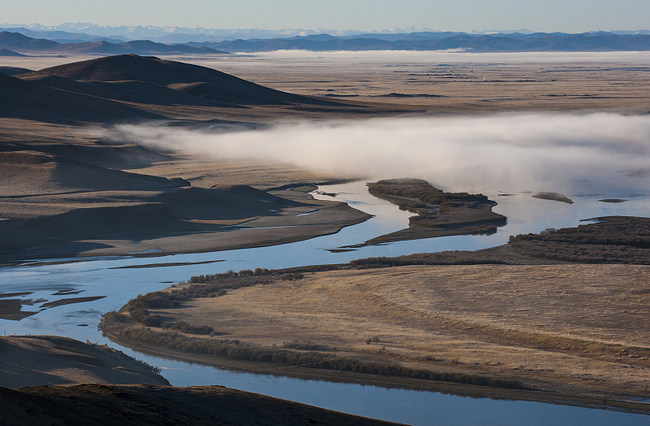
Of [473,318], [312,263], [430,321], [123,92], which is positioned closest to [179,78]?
[123,92]

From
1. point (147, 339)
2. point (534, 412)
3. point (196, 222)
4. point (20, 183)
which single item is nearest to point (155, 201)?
point (196, 222)

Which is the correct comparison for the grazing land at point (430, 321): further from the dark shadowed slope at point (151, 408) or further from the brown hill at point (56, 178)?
the brown hill at point (56, 178)

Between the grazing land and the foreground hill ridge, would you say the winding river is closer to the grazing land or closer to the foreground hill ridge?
the grazing land

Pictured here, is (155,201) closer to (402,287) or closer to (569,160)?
(402,287)

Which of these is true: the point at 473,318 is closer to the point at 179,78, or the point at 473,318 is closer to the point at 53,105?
the point at 53,105

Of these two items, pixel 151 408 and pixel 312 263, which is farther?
pixel 312 263

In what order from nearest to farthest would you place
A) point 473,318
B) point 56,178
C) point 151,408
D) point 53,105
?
point 151,408 → point 473,318 → point 56,178 → point 53,105

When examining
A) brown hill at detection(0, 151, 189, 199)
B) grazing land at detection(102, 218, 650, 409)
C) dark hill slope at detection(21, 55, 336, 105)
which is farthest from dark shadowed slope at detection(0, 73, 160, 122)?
grazing land at detection(102, 218, 650, 409)
